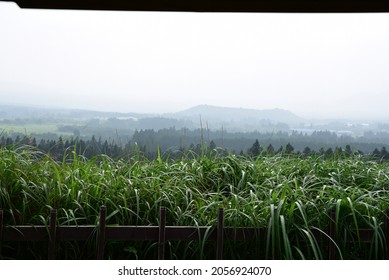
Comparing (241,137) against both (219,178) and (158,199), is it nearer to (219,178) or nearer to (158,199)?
(219,178)

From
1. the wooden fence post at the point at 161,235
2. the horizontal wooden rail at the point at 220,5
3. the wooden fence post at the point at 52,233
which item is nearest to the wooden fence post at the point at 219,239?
the wooden fence post at the point at 161,235

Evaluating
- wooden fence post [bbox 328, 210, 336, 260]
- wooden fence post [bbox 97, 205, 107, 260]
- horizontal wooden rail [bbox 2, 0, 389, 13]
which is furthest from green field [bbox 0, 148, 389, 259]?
horizontal wooden rail [bbox 2, 0, 389, 13]

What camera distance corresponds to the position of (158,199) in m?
2.90

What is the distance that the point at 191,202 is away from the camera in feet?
9.53

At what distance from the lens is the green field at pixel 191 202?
2.72m

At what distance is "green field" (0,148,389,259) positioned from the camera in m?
2.72

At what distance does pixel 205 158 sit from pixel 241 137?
1.91ft

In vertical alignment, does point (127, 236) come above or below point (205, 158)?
below

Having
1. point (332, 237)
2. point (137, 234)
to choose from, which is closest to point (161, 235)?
point (137, 234)

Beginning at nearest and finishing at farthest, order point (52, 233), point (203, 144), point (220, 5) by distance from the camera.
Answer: point (220, 5) < point (52, 233) < point (203, 144)

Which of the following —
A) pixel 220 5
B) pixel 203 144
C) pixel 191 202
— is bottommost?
pixel 191 202

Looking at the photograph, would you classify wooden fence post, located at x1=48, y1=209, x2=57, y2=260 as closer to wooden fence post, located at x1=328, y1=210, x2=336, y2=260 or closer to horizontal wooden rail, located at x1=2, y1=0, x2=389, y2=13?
horizontal wooden rail, located at x1=2, y1=0, x2=389, y2=13

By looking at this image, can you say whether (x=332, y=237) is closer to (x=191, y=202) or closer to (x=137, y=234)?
(x=191, y=202)
